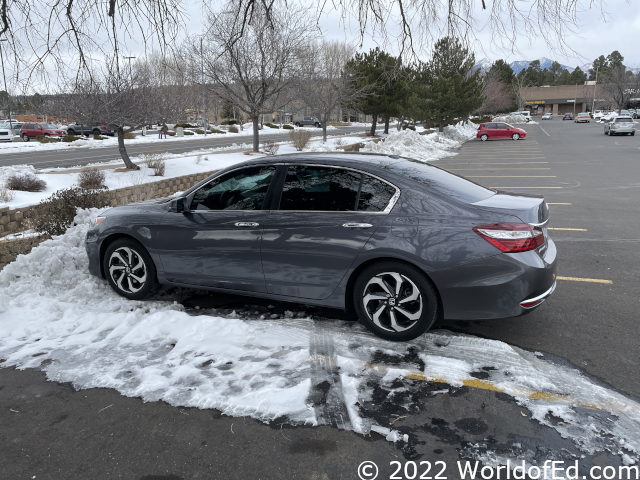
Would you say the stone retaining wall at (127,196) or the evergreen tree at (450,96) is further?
the evergreen tree at (450,96)

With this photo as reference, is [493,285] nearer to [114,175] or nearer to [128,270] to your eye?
[128,270]

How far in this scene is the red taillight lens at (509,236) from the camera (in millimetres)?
3650

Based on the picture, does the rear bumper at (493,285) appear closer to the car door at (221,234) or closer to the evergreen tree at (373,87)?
the car door at (221,234)

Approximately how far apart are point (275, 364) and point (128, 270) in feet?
7.48

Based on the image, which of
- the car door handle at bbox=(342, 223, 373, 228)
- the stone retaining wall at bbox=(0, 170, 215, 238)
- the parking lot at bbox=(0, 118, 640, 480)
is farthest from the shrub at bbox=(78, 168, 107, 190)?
the car door handle at bbox=(342, 223, 373, 228)

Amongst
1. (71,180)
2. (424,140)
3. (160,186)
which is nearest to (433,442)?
(160,186)

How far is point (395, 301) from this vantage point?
12.8 ft

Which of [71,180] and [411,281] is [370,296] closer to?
[411,281]

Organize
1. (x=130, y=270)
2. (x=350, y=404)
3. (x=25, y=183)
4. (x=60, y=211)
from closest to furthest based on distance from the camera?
(x=350, y=404), (x=130, y=270), (x=60, y=211), (x=25, y=183)

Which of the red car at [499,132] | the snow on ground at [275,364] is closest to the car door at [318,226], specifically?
the snow on ground at [275,364]

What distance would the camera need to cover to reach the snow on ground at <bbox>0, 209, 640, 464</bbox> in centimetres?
301

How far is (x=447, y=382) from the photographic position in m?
3.40

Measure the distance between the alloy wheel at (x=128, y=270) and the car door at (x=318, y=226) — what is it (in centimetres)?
153

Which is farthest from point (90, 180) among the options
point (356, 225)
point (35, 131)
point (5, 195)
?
point (35, 131)
